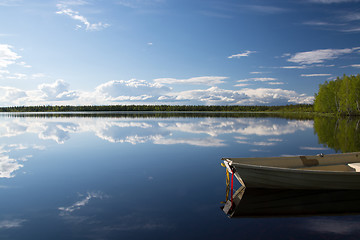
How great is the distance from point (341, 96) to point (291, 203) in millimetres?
90800

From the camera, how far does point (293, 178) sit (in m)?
11.5

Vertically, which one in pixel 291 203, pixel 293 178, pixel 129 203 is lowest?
pixel 291 203

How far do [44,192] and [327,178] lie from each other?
13142mm

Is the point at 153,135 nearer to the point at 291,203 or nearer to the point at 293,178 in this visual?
the point at 293,178

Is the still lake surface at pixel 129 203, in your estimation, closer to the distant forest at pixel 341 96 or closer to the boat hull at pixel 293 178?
the boat hull at pixel 293 178

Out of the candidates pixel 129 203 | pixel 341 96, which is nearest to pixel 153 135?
pixel 129 203

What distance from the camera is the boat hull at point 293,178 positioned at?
1116 cm

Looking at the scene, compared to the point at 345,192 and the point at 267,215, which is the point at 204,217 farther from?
the point at 345,192

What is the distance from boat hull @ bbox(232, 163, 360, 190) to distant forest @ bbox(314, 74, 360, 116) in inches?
3269

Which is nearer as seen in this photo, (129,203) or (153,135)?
(129,203)

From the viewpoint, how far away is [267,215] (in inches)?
384

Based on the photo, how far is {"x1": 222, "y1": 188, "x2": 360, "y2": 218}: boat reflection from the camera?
32.8ft

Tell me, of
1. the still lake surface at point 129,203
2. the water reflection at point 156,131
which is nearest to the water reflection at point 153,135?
the water reflection at point 156,131

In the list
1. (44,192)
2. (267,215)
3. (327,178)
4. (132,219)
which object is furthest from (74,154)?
(327,178)
